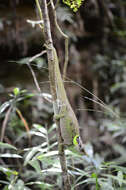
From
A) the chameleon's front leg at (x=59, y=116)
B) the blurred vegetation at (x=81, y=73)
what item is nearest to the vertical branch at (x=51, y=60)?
the chameleon's front leg at (x=59, y=116)

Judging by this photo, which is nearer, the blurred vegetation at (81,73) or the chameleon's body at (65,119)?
the chameleon's body at (65,119)

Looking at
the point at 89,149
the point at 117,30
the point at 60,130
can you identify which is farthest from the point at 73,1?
the point at 117,30

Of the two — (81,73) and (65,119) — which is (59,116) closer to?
(65,119)

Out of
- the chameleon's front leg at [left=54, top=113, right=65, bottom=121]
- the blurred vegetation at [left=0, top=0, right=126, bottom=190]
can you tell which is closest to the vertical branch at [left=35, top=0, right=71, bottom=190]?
the chameleon's front leg at [left=54, top=113, right=65, bottom=121]

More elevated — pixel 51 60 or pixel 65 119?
pixel 51 60

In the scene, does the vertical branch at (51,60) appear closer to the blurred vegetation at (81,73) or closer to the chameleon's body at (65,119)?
the chameleon's body at (65,119)

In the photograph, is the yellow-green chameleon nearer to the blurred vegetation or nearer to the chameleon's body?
the chameleon's body

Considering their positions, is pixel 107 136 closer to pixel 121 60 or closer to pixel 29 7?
pixel 121 60

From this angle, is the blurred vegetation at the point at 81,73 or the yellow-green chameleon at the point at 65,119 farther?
the blurred vegetation at the point at 81,73

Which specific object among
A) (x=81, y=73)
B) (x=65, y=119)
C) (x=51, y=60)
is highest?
(x=51, y=60)

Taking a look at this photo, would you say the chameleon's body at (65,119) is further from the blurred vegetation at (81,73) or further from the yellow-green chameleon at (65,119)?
the blurred vegetation at (81,73)

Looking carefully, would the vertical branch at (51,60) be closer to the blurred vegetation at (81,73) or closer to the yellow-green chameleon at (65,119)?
the yellow-green chameleon at (65,119)

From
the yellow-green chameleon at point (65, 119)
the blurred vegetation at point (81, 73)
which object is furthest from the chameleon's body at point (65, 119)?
the blurred vegetation at point (81, 73)

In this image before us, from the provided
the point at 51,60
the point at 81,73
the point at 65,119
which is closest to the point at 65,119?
the point at 65,119
